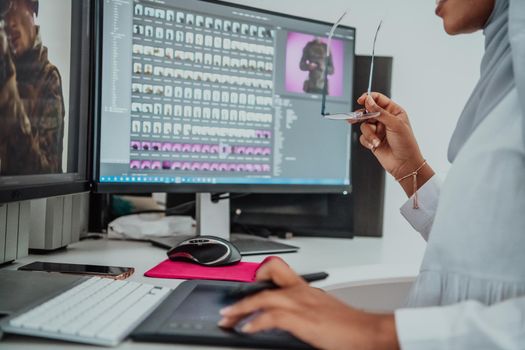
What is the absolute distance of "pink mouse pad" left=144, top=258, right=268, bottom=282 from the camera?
0.82 m

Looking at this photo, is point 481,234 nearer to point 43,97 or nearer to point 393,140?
point 393,140

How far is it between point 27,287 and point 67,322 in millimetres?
181

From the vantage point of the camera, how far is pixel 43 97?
2.65 ft

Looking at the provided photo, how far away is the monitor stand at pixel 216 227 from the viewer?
1.14m

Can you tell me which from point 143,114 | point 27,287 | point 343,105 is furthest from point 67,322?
point 343,105

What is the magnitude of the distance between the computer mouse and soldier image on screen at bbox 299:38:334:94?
48cm

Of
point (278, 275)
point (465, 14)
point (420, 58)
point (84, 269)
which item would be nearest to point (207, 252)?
point (84, 269)

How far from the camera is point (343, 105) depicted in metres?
1.29

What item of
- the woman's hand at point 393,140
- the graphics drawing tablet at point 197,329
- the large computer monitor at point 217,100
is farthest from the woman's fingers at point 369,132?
the graphics drawing tablet at point 197,329

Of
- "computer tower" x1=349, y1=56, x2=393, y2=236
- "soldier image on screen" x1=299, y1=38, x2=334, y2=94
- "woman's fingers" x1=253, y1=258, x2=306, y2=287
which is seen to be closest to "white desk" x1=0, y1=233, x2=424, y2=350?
"computer tower" x1=349, y1=56, x2=393, y2=236

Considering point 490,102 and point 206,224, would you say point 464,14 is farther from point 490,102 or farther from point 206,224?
point 206,224

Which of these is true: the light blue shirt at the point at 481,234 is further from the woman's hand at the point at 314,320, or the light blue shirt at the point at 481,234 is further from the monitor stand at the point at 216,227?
the monitor stand at the point at 216,227

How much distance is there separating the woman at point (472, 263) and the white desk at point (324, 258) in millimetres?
246

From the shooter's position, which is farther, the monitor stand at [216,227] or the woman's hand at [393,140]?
the monitor stand at [216,227]
